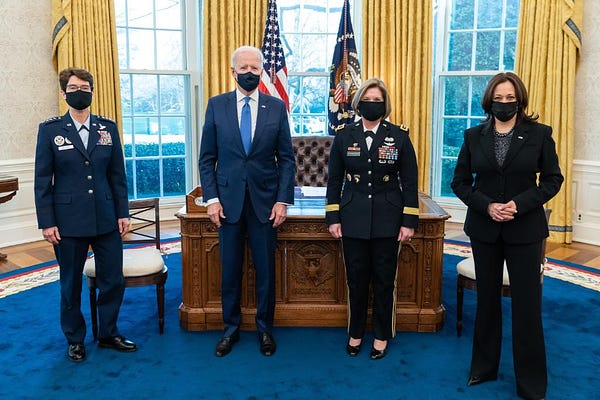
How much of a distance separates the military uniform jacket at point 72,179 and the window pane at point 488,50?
15.7ft

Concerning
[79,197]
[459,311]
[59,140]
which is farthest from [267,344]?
[59,140]

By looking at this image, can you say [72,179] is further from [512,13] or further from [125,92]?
[512,13]

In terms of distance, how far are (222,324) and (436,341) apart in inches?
49.1

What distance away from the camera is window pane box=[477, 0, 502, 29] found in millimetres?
6547

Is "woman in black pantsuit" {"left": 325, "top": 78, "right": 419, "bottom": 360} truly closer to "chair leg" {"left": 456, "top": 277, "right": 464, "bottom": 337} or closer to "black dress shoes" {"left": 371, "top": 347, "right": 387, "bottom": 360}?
"black dress shoes" {"left": 371, "top": 347, "right": 387, "bottom": 360}

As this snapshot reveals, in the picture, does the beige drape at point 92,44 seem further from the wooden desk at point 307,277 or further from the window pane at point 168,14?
the wooden desk at point 307,277

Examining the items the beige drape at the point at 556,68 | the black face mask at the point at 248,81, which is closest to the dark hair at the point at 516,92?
the black face mask at the point at 248,81

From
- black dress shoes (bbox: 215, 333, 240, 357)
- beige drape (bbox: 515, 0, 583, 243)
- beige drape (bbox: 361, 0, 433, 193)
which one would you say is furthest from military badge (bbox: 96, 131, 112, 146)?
beige drape (bbox: 515, 0, 583, 243)

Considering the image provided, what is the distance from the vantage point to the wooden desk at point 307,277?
3.53 m

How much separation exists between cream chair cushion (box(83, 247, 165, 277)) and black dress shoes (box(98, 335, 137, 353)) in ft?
1.16

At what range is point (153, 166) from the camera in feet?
22.4

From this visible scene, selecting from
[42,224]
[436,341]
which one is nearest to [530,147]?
[436,341]

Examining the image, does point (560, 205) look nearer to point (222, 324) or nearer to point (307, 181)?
point (307, 181)

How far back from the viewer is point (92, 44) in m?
5.87
